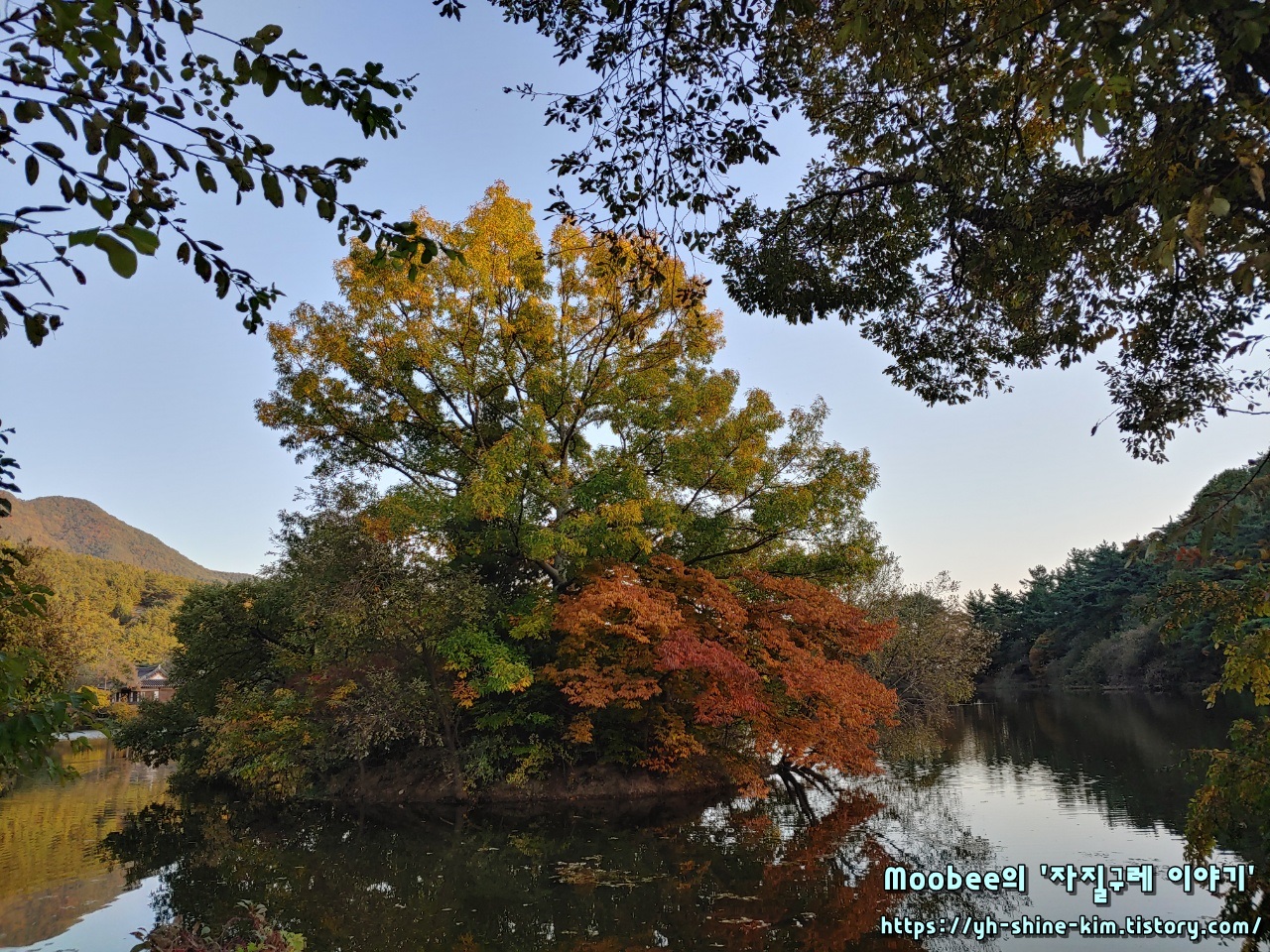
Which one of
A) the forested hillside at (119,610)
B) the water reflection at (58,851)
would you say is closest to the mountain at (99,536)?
the forested hillside at (119,610)

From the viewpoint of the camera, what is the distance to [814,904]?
6594 millimetres

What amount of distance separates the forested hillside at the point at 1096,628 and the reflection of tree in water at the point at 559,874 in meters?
20.6

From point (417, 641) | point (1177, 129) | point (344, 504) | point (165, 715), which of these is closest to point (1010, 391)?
point (1177, 129)

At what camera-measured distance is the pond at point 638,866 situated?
621 centimetres

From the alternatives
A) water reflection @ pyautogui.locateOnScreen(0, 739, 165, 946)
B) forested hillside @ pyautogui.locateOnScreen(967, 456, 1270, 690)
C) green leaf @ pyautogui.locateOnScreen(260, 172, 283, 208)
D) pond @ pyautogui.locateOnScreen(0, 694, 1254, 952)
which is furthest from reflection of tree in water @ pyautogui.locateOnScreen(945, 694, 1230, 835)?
water reflection @ pyautogui.locateOnScreen(0, 739, 165, 946)

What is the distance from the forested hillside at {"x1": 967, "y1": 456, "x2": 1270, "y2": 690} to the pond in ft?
58.4

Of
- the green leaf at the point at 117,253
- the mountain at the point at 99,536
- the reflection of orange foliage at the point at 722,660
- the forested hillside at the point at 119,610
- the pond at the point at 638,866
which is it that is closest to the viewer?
the green leaf at the point at 117,253

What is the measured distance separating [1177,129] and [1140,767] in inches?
568

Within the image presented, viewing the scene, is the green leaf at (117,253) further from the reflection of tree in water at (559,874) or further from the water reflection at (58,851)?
the reflection of tree in water at (559,874)

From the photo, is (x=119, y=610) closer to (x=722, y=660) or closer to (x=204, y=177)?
(x=722, y=660)

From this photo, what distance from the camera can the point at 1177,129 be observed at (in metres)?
2.52

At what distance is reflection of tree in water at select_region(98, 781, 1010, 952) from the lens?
6242 millimetres

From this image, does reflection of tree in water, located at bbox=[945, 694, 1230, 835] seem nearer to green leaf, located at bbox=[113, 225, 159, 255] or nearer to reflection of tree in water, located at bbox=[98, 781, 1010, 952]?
reflection of tree in water, located at bbox=[98, 781, 1010, 952]

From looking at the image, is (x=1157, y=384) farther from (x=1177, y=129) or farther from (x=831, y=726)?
(x=831, y=726)
